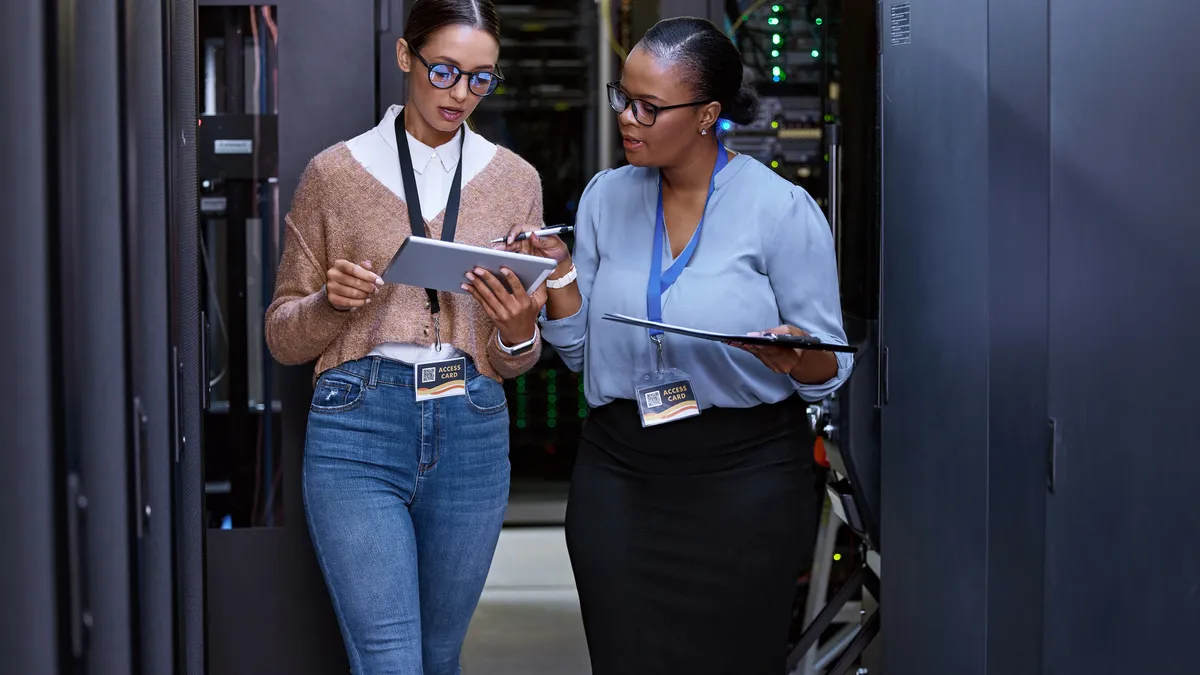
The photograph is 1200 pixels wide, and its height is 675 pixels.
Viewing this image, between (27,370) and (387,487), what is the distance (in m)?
1.11

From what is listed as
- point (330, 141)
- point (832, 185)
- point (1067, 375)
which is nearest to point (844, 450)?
point (832, 185)

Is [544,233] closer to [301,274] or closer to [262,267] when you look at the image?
[301,274]

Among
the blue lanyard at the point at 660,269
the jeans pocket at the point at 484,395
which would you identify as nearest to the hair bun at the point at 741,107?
the blue lanyard at the point at 660,269

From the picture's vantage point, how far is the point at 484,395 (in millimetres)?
2041

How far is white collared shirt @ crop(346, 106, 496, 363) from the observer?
201cm

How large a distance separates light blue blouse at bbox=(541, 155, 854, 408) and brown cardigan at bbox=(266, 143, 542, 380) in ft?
0.48

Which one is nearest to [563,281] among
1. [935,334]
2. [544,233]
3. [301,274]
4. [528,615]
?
[544,233]

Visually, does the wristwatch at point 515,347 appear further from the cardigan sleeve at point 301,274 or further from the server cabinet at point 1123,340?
the server cabinet at point 1123,340

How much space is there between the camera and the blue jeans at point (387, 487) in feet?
6.46

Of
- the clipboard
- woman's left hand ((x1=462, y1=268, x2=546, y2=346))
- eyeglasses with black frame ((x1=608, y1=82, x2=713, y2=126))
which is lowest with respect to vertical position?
the clipboard

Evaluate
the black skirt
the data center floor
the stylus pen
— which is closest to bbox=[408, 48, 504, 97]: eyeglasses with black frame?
the stylus pen

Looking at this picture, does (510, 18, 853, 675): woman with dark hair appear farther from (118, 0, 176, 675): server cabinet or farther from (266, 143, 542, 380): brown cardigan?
(118, 0, 176, 675): server cabinet

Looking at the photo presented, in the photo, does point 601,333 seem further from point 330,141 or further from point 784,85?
point 784,85

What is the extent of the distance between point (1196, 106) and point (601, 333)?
0.97 meters
